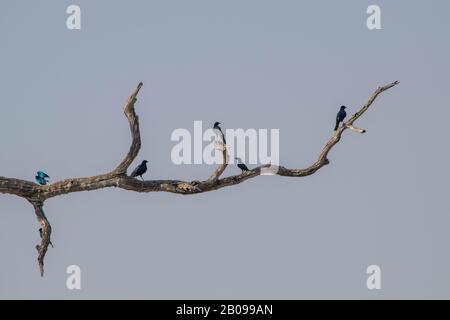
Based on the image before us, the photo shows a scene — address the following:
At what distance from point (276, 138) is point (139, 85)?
5.71 m

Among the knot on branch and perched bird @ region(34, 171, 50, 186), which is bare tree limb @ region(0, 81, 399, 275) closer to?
the knot on branch

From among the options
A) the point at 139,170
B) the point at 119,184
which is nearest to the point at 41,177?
the point at 139,170

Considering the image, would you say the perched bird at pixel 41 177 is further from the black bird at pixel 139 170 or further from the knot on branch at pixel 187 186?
the knot on branch at pixel 187 186

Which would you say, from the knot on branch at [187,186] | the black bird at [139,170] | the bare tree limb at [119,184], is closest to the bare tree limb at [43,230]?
the bare tree limb at [119,184]

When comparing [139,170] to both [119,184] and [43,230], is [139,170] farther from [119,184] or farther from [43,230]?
[119,184]

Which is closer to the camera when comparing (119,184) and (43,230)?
(119,184)

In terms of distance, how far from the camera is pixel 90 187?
26562 mm

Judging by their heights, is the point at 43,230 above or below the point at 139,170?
below

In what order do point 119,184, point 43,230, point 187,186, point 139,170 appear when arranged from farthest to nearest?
point 139,170
point 43,230
point 187,186
point 119,184

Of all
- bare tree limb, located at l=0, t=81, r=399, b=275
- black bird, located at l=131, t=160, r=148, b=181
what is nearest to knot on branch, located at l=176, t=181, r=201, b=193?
bare tree limb, located at l=0, t=81, r=399, b=275

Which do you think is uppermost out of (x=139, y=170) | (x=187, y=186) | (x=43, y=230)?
(x=139, y=170)
